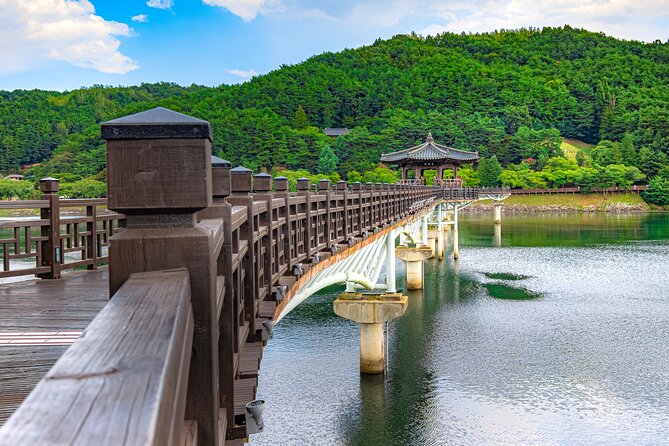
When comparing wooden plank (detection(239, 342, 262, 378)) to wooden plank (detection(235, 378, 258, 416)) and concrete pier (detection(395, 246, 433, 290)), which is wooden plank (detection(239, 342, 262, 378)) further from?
concrete pier (detection(395, 246, 433, 290))

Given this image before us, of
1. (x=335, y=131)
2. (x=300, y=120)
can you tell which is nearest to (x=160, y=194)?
(x=300, y=120)

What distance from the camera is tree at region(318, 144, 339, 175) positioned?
264 feet

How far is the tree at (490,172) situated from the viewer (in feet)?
260

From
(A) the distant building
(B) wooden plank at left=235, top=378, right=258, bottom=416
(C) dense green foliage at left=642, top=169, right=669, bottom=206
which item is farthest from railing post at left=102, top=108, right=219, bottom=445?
(A) the distant building

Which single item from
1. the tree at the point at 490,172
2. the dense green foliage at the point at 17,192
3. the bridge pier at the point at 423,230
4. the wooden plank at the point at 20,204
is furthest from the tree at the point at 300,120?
the wooden plank at the point at 20,204

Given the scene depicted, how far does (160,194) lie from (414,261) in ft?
87.7

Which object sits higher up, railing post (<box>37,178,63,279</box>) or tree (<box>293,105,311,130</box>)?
tree (<box>293,105,311,130</box>)

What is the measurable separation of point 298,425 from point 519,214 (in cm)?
7092

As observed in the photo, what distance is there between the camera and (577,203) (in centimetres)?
7862

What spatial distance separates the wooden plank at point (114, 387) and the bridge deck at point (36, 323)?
4.59 feet

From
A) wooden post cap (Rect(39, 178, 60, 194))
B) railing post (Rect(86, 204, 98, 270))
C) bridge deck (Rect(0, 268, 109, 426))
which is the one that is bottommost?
bridge deck (Rect(0, 268, 109, 426))

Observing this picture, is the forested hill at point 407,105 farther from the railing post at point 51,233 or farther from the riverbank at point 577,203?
the railing post at point 51,233

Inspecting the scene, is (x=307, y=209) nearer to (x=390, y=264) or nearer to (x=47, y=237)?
(x=47, y=237)

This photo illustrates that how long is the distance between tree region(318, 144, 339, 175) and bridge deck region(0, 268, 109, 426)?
74047 millimetres
